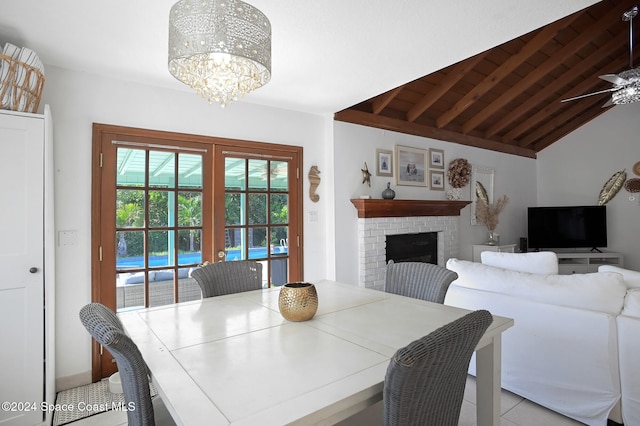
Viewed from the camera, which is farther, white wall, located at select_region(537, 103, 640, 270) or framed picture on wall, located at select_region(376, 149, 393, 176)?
white wall, located at select_region(537, 103, 640, 270)

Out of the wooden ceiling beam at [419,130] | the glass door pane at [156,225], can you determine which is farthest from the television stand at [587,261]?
the glass door pane at [156,225]

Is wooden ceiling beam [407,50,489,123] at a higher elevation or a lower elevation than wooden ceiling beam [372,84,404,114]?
higher

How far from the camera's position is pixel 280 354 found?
1209mm

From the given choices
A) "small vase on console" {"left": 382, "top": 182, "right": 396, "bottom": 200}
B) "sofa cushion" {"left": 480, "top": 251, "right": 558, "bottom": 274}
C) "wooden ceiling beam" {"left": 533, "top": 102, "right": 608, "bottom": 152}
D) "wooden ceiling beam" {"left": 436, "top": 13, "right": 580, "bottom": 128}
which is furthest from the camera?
"wooden ceiling beam" {"left": 533, "top": 102, "right": 608, "bottom": 152}

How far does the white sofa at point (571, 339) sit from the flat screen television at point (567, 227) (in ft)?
14.0

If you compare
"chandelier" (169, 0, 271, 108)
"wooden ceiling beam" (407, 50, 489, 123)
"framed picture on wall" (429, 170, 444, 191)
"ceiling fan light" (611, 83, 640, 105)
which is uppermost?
"wooden ceiling beam" (407, 50, 489, 123)

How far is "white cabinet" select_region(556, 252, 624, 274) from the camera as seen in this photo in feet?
18.6

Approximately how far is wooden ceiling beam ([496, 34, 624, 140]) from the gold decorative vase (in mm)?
5157

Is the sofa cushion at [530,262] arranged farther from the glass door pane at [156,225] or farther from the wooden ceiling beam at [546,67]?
the wooden ceiling beam at [546,67]

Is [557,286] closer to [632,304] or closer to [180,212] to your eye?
[632,304]

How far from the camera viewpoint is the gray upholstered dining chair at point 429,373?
2.96 ft

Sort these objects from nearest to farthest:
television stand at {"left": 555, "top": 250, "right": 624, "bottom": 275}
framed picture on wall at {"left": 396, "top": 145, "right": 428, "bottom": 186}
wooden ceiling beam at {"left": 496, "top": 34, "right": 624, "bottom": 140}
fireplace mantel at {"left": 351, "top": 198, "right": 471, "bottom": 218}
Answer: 1. fireplace mantel at {"left": 351, "top": 198, "right": 471, "bottom": 218}
2. wooden ceiling beam at {"left": 496, "top": 34, "right": 624, "bottom": 140}
3. framed picture on wall at {"left": 396, "top": 145, "right": 428, "bottom": 186}
4. television stand at {"left": 555, "top": 250, "right": 624, "bottom": 275}

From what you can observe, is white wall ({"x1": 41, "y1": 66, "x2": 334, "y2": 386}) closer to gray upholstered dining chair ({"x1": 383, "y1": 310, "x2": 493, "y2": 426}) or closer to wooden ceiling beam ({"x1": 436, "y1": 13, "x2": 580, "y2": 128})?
gray upholstered dining chair ({"x1": 383, "y1": 310, "x2": 493, "y2": 426})

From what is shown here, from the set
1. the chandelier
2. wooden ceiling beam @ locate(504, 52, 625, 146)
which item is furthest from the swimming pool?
wooden ceiling beam @ locate(504, 52, 625, 146)
